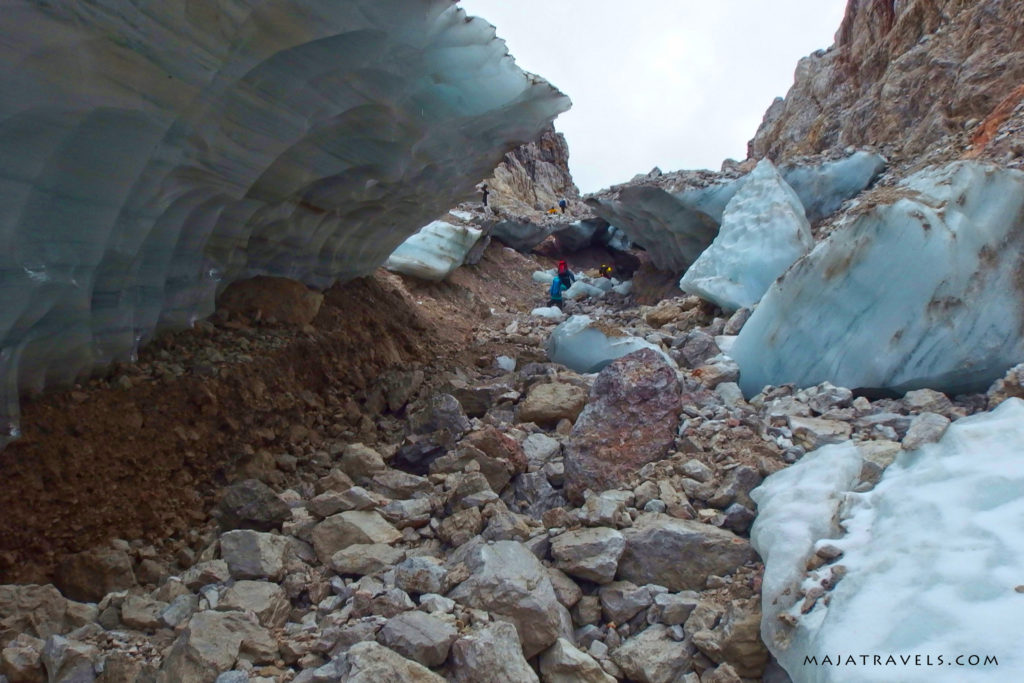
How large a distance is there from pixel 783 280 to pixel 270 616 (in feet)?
11.0

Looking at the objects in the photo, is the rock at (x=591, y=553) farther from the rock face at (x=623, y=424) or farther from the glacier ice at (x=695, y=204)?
the glacier ice at (x=695, y=204)

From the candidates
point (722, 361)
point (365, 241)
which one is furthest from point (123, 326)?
point (722, 361)

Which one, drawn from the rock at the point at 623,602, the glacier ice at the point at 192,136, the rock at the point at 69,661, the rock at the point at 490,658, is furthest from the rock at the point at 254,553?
the rock at the point at 623,602

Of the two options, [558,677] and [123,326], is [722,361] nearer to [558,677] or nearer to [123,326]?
[558,677]

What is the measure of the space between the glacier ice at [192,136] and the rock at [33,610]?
1.93 ft

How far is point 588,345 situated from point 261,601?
299 centimetres

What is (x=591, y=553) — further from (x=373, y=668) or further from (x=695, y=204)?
(x=695, y=204)

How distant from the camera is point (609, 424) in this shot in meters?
3.02

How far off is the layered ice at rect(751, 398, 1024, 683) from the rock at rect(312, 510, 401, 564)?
1.30 meters

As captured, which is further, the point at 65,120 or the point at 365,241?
the point at 365,241

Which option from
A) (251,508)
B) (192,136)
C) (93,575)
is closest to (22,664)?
(93,575)

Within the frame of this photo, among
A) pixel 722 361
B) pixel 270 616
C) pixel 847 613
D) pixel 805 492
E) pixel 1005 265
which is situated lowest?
pixel 270 616

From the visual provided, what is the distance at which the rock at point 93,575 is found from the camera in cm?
226

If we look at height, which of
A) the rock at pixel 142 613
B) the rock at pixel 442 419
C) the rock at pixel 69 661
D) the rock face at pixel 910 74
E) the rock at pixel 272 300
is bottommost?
the rock at pixel 69 661
